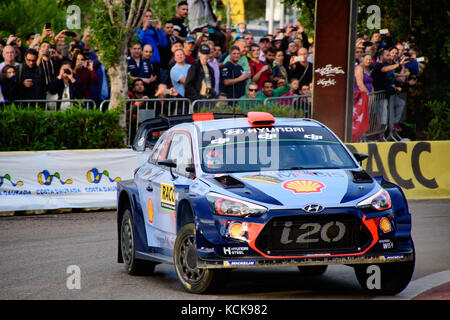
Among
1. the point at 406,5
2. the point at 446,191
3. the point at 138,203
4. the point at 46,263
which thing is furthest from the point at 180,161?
the point at 406,5

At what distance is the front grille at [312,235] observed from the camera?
7.75 metres

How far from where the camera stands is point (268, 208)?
772 cm

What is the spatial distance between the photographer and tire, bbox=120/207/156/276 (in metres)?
9.61

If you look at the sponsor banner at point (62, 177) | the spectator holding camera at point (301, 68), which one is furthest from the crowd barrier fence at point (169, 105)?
the sponsor banner at point (62, 177)

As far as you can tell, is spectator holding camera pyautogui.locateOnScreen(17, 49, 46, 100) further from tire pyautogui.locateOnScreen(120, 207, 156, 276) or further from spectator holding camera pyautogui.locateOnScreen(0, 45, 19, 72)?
tire pyautogui.locateOnScreen(120, 207, 156, 276)

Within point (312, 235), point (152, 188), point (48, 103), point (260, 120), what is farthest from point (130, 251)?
point (48, 103)

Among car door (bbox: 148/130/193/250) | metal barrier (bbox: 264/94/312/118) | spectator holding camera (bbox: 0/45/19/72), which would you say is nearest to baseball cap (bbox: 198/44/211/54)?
metal barrier (bbox: 264/94/312/118)

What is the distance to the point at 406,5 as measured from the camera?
2450cm

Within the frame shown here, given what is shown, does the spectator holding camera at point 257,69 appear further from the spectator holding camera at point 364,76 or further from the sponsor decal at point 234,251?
the sponsor decal at point 234,251

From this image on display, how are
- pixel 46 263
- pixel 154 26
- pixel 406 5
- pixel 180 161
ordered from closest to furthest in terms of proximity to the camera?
pixel 180 161
pixel 46 263
pixel 154 26
pixel 406 5

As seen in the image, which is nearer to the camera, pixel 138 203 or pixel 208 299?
pixel 208 299

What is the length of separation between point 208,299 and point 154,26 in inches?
554

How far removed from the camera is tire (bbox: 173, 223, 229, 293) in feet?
26.2
